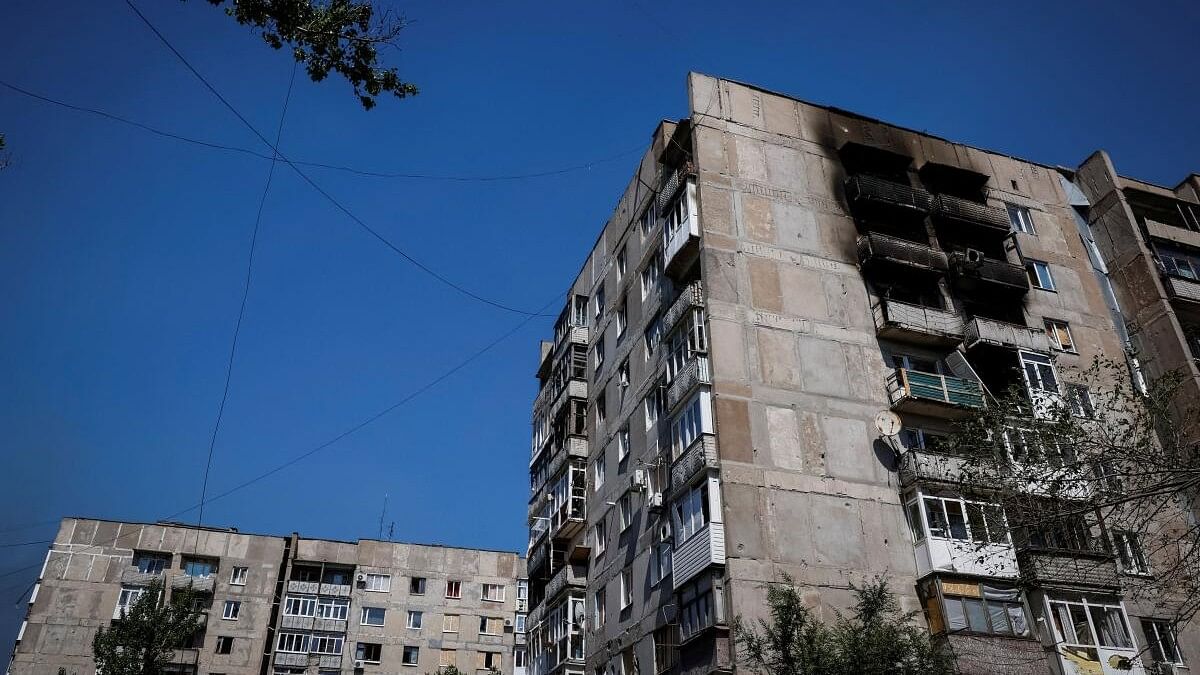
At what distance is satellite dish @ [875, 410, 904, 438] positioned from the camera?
28.0 meters

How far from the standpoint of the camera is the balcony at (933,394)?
94.2 ft

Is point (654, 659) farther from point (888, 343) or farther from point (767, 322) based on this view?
point (888, 343)

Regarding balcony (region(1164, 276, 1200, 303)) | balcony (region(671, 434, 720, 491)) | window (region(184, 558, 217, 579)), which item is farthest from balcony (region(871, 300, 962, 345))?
window (region(184, 558, 217, 579))

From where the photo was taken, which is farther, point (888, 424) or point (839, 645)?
point (888, 424)

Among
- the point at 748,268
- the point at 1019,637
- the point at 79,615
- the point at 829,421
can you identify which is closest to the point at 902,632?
the point at 1019,637

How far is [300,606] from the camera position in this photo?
5788 centimetres

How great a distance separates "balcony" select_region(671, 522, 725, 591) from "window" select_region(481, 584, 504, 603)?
37.9 meters

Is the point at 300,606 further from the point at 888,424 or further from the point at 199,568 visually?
the point at 888,424

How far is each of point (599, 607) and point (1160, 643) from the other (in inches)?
685

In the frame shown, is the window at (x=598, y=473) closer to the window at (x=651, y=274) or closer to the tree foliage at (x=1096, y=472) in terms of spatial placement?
the window at (x=651, y=274)

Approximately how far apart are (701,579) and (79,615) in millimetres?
45801

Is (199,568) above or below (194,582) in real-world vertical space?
above

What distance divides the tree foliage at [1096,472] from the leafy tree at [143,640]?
33.6 meters

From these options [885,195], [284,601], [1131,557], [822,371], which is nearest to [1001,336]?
[885,195]
